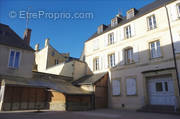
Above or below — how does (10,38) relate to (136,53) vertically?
above

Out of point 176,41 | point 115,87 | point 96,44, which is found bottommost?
point 115,87

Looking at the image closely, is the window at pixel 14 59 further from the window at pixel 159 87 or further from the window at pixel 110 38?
the window at pixel 159 87

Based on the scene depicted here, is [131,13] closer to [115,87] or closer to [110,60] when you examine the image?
[110,60]

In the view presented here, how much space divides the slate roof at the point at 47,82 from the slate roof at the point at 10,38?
9.94 feet

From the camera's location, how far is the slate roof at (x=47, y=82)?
11758 millimetres

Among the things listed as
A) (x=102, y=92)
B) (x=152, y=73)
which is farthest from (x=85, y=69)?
(x=152, y=73)

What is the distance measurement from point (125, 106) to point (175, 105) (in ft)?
14.6

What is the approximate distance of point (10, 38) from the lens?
14.1m

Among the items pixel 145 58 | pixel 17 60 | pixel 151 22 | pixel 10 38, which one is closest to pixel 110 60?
pixel 145 58

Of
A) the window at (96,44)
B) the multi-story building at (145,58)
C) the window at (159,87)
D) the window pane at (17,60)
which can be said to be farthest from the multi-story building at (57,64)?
the window at (159,87)

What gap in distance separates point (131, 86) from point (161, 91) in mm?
2663

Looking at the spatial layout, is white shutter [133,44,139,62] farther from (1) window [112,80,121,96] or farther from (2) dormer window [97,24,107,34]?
(2) dormer window [97,24,107,34]

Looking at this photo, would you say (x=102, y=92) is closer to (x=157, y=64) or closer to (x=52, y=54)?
(x=157, y=64)

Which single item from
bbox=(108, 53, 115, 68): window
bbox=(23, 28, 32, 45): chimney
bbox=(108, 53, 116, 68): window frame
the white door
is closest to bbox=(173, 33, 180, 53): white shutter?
the white door
